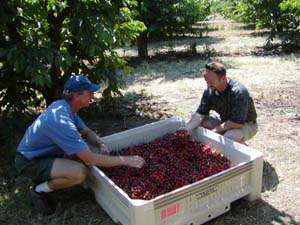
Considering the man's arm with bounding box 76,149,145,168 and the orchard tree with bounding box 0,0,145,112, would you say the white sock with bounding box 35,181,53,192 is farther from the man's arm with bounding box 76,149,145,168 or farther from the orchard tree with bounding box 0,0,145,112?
the orchard tree with bounding box 0,0,145,112

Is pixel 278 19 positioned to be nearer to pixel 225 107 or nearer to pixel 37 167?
pixel 225 107

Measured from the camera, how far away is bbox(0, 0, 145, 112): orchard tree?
11.8ft

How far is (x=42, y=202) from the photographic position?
3148 mm

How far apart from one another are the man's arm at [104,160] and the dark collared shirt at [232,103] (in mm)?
1077

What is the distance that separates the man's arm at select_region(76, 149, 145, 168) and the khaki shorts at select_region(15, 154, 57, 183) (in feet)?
1.08

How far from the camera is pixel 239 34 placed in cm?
1427

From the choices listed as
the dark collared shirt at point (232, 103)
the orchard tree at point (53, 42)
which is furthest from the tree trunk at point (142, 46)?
the dark collared shirt at point (232, 103)

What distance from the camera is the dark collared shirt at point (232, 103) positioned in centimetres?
352

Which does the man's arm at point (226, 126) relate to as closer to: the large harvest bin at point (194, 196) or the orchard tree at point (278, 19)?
the large harvest bin at point (194, 196)

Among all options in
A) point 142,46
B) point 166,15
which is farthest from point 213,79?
point 142,46

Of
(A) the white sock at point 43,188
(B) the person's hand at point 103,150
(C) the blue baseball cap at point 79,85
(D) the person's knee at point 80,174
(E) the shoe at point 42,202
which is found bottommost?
(E) the shoe at point 42,202

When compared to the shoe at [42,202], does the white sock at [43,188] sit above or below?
above

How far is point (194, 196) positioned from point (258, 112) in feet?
9.74

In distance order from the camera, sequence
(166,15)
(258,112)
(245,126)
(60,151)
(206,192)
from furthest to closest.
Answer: (166,15)
(258,112)
(245,126)
(60,151)
(206,192)
